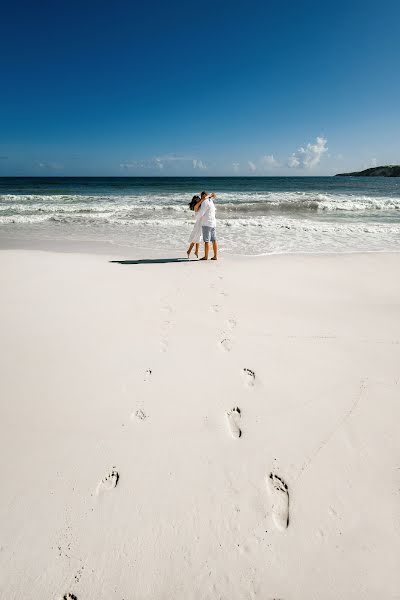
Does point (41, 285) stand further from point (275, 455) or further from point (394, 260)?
point (394, 260)

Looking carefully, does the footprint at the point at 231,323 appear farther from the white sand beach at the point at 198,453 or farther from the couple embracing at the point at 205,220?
the couple embracing at the point at 205,220

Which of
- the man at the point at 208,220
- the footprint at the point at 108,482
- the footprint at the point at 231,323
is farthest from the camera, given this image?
the man at the point at 208,220

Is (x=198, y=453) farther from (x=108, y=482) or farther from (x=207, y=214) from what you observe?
(x=207, y=214)

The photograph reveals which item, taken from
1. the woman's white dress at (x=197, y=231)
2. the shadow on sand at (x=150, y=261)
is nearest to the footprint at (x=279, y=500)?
the shadow on sand at (x=150, y=261)

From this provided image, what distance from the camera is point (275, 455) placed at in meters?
2.33

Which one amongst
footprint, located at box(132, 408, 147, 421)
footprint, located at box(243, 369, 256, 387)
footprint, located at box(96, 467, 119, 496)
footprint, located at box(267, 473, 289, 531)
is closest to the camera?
footprint, located at box(267, 473, 289, 531)

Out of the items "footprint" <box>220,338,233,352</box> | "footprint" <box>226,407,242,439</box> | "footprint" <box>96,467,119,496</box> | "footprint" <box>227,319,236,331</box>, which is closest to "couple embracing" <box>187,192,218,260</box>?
"footprint" <box>227,319,236,331</box>

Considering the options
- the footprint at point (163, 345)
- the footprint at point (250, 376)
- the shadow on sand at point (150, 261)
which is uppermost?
the shadow on sand at point (150, 261)

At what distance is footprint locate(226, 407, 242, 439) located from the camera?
8.30 feet

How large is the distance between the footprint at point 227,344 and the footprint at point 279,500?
162cm

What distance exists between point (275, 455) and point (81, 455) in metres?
1.45

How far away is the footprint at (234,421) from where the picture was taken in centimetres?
253

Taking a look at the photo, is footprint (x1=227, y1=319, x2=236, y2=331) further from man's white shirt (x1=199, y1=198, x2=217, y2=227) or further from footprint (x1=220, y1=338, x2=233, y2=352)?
man's white shirt (x1=199, y1=198, x2=217, y2=227)

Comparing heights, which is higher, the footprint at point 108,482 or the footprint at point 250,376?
the footprint at point 250,376
